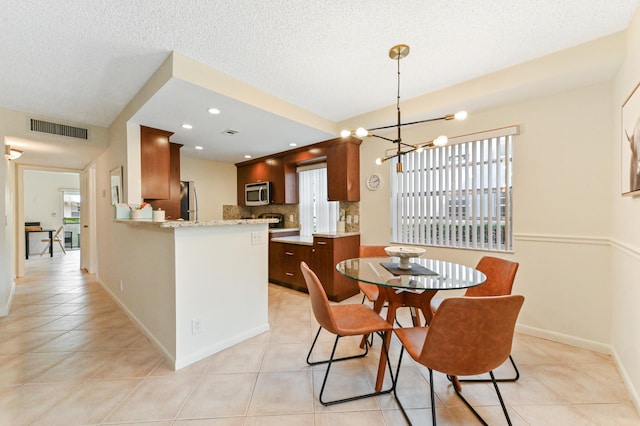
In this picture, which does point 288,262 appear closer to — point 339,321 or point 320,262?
point 320,262

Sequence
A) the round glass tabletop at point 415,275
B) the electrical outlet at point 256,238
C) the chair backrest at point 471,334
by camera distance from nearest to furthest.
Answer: the chair backrest at point 471,334 < the round glass tabletop at point 415,275 < the electrical outlet at point 256,238

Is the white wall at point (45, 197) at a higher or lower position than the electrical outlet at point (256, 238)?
higher

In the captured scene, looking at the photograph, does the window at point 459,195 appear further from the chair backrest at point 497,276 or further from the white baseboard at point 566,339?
the white baseboard at point 566,339

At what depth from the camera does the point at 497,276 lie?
2064 millimetres

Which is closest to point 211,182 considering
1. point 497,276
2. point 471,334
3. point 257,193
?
point 257,193

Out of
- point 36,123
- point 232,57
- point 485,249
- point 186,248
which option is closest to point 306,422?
point 186,248

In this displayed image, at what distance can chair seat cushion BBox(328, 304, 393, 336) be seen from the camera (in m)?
1.61

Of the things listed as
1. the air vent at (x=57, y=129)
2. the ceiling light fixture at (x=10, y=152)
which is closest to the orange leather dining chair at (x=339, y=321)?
the air vent at (x=57, y=129)

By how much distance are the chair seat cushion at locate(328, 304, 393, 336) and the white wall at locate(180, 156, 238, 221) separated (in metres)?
3.90

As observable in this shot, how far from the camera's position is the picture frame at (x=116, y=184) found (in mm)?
3107

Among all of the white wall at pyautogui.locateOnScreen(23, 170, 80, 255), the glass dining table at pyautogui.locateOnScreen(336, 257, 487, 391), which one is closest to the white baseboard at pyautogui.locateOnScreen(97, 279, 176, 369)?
the glass dining table at pyautogui.locateOnScreen(336, 257, 487, 391)

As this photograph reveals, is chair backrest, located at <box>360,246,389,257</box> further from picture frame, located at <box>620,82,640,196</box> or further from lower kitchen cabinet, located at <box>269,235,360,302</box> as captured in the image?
picture frame, located at <box>620,82,640,196</box>

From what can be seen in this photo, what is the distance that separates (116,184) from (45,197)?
769 cm

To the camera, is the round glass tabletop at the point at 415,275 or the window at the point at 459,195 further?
the window at the point at 459,195
